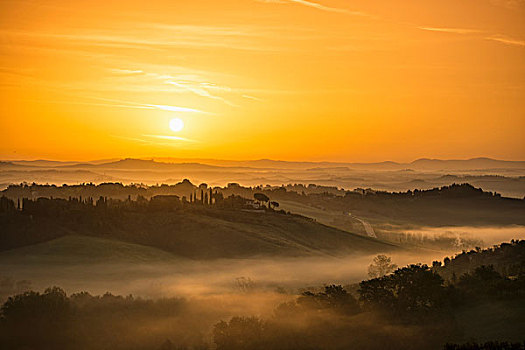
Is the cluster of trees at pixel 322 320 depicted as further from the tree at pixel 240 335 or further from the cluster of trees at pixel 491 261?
the cluster of trees at pixel 491 261

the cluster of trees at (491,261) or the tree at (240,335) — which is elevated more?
the cluster of trees at (491,261)

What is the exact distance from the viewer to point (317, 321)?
311 feet

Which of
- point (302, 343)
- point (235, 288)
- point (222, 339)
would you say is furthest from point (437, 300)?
point (235, 288)

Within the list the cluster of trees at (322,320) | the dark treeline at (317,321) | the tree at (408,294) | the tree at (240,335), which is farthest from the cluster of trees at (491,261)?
the tree at (240,335)

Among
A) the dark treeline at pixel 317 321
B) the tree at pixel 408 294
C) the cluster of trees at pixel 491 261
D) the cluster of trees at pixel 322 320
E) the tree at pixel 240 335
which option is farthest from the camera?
the cluster of trees at pixel 491 261

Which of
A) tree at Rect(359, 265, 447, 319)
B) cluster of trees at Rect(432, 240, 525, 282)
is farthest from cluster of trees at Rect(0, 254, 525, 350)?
cluster of trees at Rect(432, 240, 525, 282)

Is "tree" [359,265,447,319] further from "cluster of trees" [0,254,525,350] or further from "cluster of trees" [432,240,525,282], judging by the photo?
"cluster of trees" [432,240,525,282]

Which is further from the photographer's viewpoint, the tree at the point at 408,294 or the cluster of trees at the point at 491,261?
the cluster of trees at the point at 491,261

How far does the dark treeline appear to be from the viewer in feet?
285

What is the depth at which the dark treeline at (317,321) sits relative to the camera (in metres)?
86.8

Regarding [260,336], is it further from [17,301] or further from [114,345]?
[17,301]

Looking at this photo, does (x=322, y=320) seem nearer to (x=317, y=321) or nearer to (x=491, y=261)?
(x=317, y=321)

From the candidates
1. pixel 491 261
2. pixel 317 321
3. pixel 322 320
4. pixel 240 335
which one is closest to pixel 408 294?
pixel 322 320

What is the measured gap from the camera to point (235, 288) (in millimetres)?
173125
